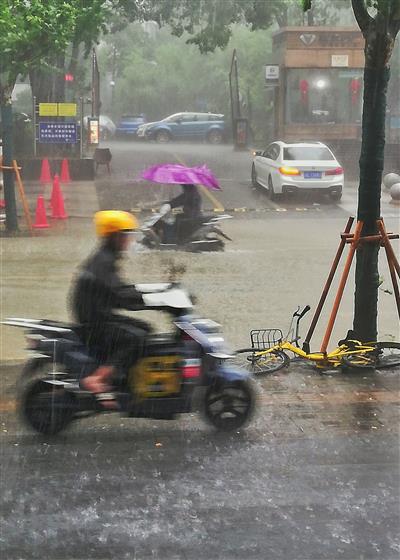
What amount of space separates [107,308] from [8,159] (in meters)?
8.94

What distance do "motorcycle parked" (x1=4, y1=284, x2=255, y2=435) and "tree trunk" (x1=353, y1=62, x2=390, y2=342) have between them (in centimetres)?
215

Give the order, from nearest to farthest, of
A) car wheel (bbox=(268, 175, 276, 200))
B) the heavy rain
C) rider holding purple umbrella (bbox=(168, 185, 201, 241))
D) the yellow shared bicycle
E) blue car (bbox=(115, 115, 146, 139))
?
the heavy rain < the yellow shared bicycle < rider holding purple umbrella (bbox=(168, 185, 201, 241)) < car wheel (bbox=(268, 175, 276, 200)) < blue car (bbox=(115, 115, 146, 139))

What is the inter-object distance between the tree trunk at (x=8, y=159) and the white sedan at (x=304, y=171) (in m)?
7.13

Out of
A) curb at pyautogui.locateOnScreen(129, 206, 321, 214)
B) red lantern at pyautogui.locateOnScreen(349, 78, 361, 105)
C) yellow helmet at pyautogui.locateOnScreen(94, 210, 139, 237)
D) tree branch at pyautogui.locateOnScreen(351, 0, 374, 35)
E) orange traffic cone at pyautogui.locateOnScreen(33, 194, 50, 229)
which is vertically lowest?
curb at pyautogui.locateOnScreen(129, 206, 321, 214)

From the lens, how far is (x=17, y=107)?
4291 centimetres

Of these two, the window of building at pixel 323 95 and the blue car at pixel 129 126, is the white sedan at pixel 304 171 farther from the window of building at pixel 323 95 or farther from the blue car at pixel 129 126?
the blue car at pixel 129 126

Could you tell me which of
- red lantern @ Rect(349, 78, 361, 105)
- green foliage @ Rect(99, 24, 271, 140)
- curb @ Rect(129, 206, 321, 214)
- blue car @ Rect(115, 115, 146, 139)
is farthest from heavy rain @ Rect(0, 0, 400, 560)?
green foliage @ Rect(99, 24, 271, 140)

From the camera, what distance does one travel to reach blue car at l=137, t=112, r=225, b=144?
127ft

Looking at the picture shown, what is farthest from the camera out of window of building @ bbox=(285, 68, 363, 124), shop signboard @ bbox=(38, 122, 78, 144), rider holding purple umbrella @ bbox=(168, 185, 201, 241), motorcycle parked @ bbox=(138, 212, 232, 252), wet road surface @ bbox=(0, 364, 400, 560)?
window of building @ bbox=(285, 68, 363, 124)

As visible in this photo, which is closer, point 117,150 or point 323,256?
point 323,256

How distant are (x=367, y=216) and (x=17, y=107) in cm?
3839

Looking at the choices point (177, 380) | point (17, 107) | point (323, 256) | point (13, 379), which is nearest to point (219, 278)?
point (323, 256)

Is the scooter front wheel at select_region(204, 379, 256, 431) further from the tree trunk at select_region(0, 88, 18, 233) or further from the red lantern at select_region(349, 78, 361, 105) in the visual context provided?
the red lantern at select_region(349, 78, 361, 105)

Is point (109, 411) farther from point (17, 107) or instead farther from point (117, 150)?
point (17, 107)
